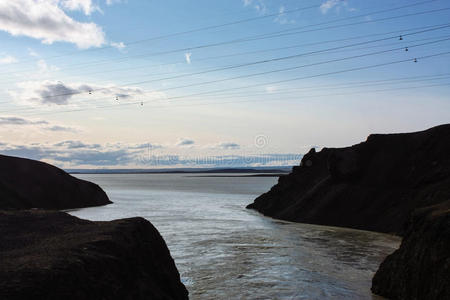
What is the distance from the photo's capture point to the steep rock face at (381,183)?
32.6 metres

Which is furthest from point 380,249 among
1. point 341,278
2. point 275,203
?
point 275,203

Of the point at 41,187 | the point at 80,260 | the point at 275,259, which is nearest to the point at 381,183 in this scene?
the point at 275,259

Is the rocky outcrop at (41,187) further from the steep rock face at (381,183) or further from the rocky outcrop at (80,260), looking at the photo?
the rocky outcrop at (80,260)

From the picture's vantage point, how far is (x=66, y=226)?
1241 centimetres

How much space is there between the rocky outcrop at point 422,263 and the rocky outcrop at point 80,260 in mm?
7548

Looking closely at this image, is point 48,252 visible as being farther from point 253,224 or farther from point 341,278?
point 253,224

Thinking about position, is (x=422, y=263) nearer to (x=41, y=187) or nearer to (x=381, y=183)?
(x=381, y=183)

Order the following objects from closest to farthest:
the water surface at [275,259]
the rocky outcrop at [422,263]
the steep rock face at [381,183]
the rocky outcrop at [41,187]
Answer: the rocky outcrop at [422,263] < the water surface at [275,259] < the steep rock face at [381,183] < the rocky outcrop at [41,187]

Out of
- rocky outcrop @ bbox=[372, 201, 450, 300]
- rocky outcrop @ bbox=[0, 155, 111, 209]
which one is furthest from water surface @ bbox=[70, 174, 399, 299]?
rocky outcrop @ bbox=[0, 155, 111, 209]

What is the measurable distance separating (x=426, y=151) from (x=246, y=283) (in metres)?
27.4

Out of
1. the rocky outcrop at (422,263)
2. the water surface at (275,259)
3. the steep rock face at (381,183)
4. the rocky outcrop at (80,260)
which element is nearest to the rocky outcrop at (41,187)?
the water surface at (275,259)

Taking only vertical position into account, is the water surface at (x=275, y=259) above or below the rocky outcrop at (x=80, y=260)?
below

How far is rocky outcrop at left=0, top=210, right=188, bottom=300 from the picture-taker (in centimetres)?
732

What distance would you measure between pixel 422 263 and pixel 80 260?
1043cm
